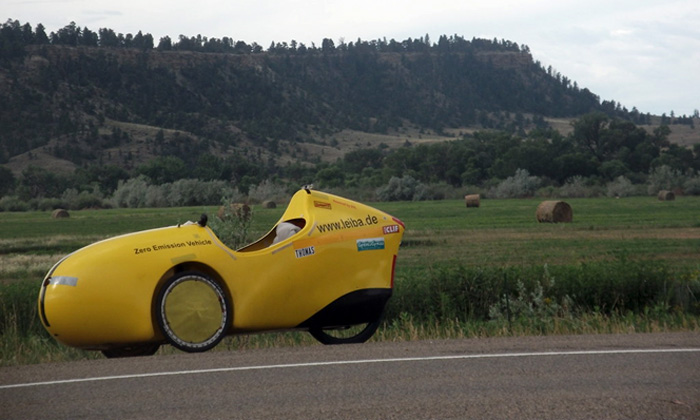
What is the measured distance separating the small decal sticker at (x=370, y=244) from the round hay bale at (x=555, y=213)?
48214 millimetres

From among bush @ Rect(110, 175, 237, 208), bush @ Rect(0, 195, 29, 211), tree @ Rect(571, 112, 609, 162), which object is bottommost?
bush @ Rect(0, 195, 29, 211)

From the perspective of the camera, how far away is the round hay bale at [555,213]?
57156mm

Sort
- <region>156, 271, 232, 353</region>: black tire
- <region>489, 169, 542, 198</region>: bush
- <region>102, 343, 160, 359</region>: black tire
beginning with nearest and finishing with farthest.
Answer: <region>156, 271, 232, 353</region>: black tire
<region>102, 343, 160, 359</region>: black tire
<region>489, 169, 542, 198</region>: bush

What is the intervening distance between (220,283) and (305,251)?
3.13 ft

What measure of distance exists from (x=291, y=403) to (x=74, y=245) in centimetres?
3953

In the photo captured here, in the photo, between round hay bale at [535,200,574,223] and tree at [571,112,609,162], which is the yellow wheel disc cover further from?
tree at [571,112,609,162]

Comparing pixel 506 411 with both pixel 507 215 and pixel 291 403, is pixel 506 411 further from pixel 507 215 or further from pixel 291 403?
pixel 507 215

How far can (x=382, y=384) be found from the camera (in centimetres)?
763

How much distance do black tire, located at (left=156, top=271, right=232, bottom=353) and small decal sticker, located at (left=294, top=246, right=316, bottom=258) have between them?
898mm

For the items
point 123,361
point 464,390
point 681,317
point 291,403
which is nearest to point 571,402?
point 464,390

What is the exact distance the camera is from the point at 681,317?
1334cm

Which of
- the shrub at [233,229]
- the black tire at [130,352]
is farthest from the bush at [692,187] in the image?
the black tire at [130,352]

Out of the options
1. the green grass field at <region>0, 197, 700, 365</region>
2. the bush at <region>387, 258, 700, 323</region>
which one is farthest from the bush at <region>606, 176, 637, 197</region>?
the bush at <region>387, 258, 700, 323</region>

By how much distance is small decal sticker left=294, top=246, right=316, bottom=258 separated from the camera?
31.9ft
